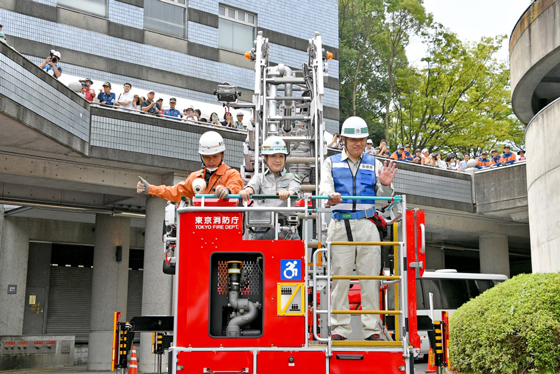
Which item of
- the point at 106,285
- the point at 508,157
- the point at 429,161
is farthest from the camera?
the point at 429,161

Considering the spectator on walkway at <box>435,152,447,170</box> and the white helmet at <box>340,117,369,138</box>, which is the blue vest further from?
the spectator on walkway at <box>435,152,447,170</box>

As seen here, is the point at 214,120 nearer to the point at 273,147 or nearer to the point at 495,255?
the point at 273,147

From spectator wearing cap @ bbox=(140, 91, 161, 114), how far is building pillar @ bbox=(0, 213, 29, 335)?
7.79m

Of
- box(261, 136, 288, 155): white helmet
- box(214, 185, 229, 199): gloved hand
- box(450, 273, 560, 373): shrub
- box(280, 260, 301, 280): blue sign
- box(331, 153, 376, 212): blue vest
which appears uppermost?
box(261, 136, 288, 155): white helmet

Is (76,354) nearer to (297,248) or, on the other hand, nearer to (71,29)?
(71,29)

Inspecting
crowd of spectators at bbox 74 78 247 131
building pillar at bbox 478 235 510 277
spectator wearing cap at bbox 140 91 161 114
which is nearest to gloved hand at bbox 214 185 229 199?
crowd of spectators at bbox 74 78 247 131

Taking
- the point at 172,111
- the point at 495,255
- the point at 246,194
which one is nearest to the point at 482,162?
the point at 495,255

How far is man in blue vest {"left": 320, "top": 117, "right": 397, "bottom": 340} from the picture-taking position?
23.9 ft

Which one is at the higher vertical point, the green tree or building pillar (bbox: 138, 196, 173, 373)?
the green tree

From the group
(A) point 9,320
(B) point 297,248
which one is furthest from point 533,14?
(A) point 9,320

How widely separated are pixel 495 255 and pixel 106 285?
17495 millimetres

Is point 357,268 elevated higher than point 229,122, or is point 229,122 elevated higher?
point 229,122

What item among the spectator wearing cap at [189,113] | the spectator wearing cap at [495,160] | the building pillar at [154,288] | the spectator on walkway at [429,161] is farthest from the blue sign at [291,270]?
the spectator wearing cap at [495,160]

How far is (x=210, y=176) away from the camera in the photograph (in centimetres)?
849
